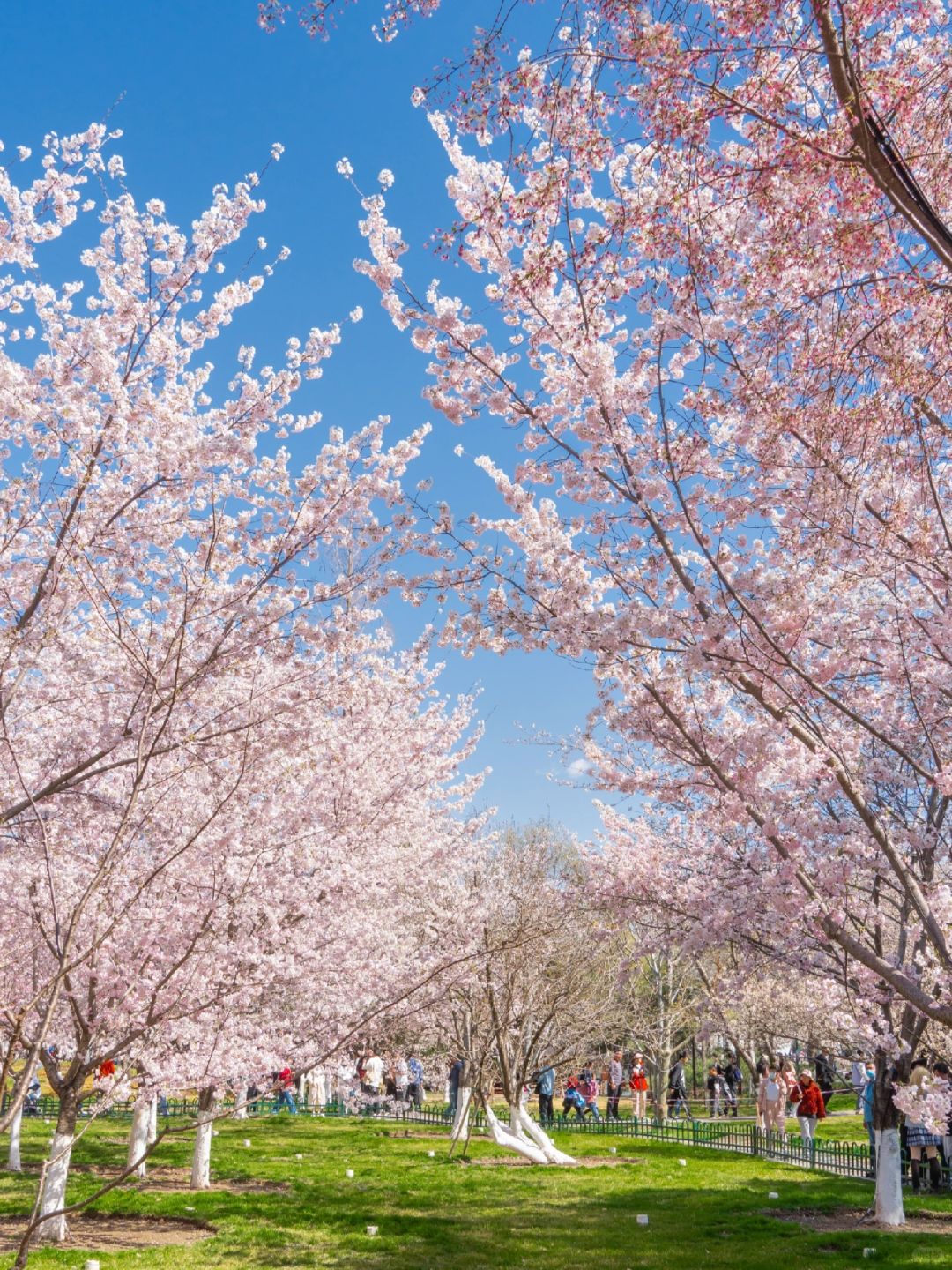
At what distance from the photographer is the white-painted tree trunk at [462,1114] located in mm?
15739

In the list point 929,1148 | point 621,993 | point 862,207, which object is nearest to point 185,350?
point 862,207

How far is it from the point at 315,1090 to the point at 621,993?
338 inches

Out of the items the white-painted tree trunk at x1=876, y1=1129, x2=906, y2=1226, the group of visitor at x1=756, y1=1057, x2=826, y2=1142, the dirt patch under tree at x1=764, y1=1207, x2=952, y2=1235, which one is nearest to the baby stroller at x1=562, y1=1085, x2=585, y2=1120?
the group of visitor at x1=756, y1=1057, x2=826, y2=1142

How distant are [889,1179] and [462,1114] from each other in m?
7.85

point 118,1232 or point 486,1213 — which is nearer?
point 118,1232

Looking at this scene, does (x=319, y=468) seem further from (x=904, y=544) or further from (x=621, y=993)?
(x=621, y=993)

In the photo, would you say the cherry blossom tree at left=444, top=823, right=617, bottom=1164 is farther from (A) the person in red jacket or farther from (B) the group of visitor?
(A) the person in red jacket

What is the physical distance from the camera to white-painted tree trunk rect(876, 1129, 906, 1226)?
10.1m

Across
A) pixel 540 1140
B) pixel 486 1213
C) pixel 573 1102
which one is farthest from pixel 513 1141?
pixel 573 1102

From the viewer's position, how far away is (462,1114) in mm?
16422

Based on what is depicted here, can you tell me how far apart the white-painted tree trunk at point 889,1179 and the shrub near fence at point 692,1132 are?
12.0 feet

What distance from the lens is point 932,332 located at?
15.7 feet

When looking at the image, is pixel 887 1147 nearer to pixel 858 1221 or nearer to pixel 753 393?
pixel 858 1221

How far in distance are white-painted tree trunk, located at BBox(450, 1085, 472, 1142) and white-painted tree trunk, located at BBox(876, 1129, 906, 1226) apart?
21.6 ft
